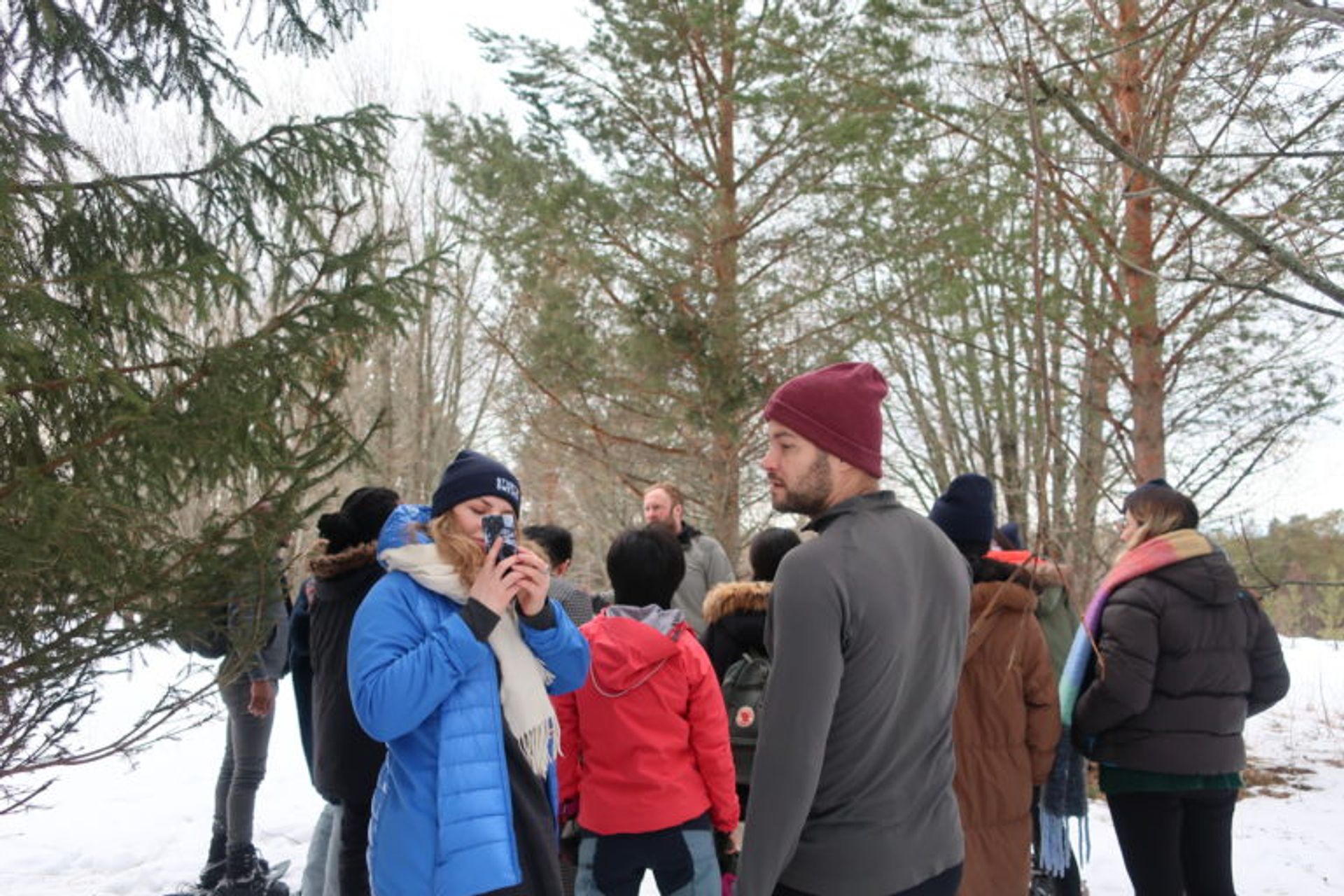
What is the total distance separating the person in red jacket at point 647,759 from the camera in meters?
3.14

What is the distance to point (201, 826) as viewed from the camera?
601cm

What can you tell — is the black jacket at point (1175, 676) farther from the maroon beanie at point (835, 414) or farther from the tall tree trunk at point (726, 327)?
the tall tree trunk at point (726, 327)

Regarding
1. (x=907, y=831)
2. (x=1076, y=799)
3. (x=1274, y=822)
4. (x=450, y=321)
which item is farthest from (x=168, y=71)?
(x=450, y=321)

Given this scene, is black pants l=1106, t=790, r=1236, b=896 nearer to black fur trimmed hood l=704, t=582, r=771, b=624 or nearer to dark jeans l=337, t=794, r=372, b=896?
black fur trimmed hood l=704, t=582, r=771, b=624

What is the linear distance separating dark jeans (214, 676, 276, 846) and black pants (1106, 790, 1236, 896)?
3795 mm

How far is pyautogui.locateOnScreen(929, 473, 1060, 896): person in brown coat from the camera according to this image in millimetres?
3379

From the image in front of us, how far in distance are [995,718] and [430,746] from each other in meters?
2.04

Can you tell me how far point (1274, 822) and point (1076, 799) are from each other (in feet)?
10.8

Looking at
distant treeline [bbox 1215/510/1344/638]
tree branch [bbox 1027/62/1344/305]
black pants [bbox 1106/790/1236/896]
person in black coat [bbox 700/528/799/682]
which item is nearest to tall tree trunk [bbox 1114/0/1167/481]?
distant treeline [bbox 1215/510/1344/638]

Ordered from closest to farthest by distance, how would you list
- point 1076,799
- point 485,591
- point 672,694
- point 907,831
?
1. point 907,831
2. point 485,591
3. point 672,694
4. point 1076,799

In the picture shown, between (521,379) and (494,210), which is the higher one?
(494,210)

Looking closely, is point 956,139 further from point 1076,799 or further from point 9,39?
point 9,39

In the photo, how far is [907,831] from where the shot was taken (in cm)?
202

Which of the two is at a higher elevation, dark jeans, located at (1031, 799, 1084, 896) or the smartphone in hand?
the smartphone in hand
